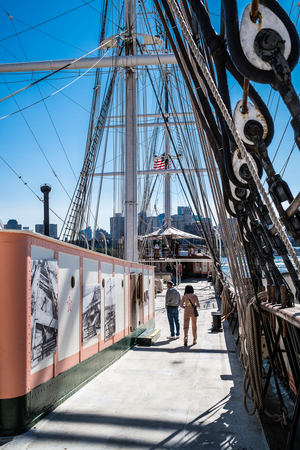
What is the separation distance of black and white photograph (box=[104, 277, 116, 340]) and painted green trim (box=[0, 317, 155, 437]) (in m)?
0.33

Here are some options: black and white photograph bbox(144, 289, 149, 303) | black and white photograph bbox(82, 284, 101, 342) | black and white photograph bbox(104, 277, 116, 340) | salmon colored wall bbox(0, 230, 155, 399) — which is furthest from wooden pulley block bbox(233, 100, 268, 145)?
black and white photograph bbox(144, 289, 149, 303)

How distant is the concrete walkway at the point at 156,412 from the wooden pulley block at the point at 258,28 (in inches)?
129

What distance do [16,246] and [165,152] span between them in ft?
110

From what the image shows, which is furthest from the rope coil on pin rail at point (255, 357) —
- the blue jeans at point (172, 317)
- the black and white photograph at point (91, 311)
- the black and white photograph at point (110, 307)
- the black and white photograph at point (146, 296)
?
the black and white photograph at point (146, 296)

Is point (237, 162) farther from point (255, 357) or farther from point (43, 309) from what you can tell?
point (43, 309)

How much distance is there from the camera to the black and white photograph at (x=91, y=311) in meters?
5.56

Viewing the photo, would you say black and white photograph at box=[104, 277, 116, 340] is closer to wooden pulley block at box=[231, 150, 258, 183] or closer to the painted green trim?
the painted green trim

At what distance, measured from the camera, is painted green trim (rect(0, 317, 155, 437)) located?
12.3 ft

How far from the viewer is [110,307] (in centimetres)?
686

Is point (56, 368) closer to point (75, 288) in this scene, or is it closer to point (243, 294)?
point (75, 288)

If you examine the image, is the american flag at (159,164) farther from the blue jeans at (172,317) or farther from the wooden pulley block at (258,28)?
Answer: the wooden pulley block at (258,28)

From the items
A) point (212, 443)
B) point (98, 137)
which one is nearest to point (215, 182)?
point (212, 443)

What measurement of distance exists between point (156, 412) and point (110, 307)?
2.61m

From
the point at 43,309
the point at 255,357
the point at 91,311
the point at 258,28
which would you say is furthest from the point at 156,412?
the point at 258,28
